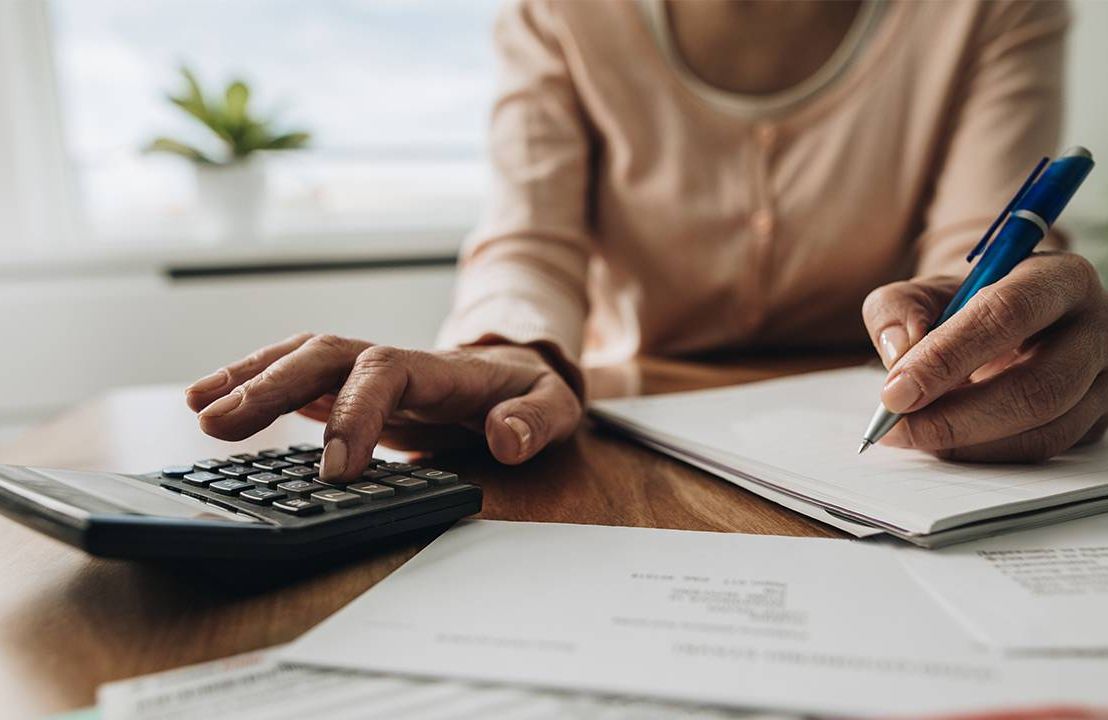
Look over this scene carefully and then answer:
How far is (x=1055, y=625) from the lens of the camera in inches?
11.6

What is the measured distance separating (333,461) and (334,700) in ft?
0.57

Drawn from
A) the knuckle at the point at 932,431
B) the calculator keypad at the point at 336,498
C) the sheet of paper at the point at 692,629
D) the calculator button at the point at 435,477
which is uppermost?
the calculator keypad at the point at 336,498

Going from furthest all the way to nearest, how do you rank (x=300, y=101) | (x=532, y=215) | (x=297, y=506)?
(x=300, y=101), (x=532, y=215), (x=297, y=506)

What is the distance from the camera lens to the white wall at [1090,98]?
1399mm

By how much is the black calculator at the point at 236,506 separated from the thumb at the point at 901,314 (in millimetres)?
251

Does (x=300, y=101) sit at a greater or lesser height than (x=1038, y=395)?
greater

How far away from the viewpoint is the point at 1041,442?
48cm

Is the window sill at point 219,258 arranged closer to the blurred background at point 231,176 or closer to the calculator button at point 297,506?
the blurred background at point 231,176

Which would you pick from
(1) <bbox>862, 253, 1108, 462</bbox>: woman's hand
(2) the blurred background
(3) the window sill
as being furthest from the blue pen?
(3) the window sill

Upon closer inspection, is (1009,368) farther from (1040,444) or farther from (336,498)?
(336,498)

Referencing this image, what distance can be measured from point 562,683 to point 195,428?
52cm

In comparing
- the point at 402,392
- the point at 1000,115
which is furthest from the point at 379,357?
the point at 1000,115

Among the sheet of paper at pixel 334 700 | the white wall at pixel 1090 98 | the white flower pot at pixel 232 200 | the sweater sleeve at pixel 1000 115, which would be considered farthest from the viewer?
the white flower pot at pixel 232 200

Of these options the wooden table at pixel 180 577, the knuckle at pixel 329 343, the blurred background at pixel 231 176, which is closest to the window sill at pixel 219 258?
the blurred background at pixel 231 176
